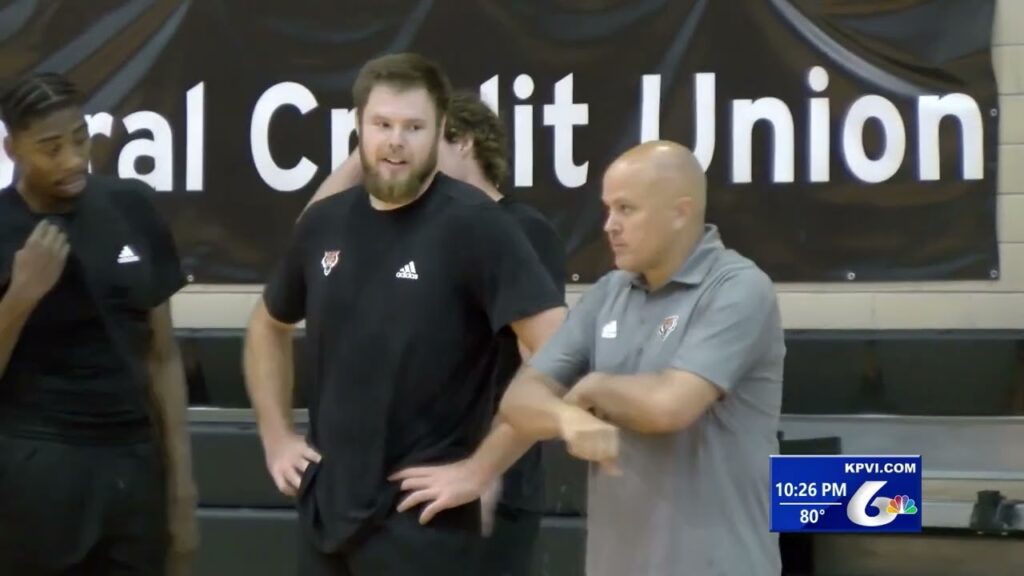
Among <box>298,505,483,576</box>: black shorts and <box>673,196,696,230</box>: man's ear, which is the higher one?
<box>673,196,696,230</box>: man's ear

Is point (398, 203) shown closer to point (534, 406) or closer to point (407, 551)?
point (534, 406)

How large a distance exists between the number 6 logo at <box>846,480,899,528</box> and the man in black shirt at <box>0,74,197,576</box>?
1890mm

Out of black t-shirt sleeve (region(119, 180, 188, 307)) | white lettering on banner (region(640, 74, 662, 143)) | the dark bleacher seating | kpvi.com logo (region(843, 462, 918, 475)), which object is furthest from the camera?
white lettering on banner (region(640, 74, 662, 143))

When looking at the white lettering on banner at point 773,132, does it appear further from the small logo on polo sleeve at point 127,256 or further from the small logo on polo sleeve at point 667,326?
the small logo on polo sleeve at point 667,326

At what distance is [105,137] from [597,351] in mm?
4327

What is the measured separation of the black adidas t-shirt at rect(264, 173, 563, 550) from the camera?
264cm

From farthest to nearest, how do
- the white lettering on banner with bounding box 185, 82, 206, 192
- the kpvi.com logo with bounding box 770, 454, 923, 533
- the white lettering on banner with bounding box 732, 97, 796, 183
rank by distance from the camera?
1. the white lettering on banner with bounding box 185, 82, 206, 192
2. the white lettering on banner with bounding box 732, 97, 796, 183
3. the kpvi.com logo with bounding box 770, 454, 923, 533

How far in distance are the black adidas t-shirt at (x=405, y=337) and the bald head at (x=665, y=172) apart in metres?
0.25

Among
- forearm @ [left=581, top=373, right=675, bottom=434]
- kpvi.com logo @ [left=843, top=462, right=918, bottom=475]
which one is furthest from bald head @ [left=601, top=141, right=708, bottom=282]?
kpvi.com logo @ [left=843, top=462, right=918, bottom=475]

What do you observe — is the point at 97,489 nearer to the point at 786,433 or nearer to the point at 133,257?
the point at 133,257

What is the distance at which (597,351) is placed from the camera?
8.76ft

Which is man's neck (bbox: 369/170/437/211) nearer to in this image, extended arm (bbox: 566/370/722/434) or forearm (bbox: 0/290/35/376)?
extended arm (bbox: 566/370/722/434)

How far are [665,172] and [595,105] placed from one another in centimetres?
342

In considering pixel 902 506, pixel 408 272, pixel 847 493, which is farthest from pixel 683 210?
pixel 902 506
